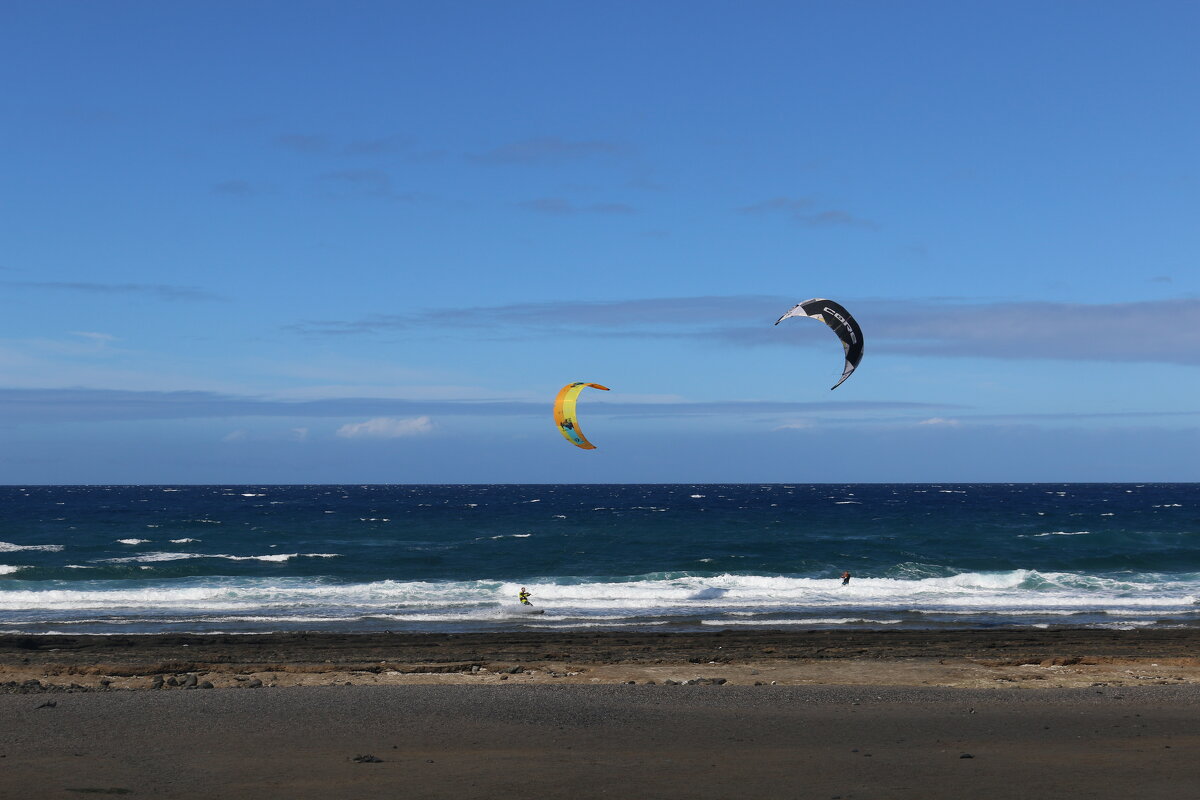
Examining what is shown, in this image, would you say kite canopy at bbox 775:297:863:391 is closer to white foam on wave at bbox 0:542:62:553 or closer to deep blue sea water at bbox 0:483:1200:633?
deep blue sea water at bbox 0:483:1200:633

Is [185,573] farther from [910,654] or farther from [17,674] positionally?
[910,654]

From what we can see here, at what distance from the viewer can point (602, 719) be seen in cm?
1316

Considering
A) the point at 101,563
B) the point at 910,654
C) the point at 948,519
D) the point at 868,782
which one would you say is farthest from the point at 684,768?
the point at 948,519

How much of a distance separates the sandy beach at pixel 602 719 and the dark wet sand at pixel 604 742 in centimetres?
4

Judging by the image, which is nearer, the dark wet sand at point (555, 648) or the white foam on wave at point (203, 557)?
the dark wet sand at point (555, 648)

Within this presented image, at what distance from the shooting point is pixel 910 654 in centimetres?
1947

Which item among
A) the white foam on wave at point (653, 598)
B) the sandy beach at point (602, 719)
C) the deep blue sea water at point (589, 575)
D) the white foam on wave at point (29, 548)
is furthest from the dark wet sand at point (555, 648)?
the white foam on wave at point (29, 548)

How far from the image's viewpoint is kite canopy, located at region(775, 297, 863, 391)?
1895cm

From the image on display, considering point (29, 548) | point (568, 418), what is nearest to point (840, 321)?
point (568, 418)

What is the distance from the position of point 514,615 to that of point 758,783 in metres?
17.1

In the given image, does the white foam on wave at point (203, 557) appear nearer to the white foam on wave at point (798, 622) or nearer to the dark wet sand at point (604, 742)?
the white foam on wave at point (798, 622)

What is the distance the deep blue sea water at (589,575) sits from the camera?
1025 inches

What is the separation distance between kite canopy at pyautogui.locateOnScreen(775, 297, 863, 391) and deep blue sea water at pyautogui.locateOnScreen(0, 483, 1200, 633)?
7.76 m

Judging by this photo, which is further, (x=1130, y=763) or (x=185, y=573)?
(x=185, y=573)
